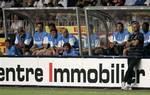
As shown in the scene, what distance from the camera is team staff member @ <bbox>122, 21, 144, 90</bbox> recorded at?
615 inches

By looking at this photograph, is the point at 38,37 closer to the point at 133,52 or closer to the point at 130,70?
the point at 133,52

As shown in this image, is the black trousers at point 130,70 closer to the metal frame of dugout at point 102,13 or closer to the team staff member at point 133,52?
the team staff member at point 133,52

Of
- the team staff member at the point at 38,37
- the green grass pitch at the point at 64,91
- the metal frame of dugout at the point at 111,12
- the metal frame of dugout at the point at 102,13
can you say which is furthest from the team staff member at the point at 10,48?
the metal frame of dugout at the point at 111,12

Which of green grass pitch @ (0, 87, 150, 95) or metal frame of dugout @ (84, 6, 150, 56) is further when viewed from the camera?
metal frame of dugout @ (84, 6, 150, 56)

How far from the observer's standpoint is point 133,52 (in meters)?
15.8

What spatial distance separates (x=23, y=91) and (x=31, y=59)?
1.52m

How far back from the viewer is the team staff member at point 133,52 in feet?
51.3

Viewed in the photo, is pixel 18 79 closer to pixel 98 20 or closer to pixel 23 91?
pixel 23 91

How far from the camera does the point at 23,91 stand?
608 inches

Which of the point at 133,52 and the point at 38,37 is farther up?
the point at 38,37

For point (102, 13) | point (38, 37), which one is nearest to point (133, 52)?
point (102, 13)

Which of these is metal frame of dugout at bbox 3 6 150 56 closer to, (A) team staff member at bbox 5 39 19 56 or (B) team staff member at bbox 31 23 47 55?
(B) team staff member at bbox 31 23 47 55

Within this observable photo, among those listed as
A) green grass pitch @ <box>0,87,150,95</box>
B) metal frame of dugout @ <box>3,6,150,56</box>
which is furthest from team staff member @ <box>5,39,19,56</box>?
green grass pitch @ <box>0,87,150,95</box>

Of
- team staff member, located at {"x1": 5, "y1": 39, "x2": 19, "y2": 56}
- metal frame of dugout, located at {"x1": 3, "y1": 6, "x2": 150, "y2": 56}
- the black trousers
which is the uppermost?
metal frame of dugout, located at {"x1": 3, "y1": 6, "x2": 150, "y2": 56}
